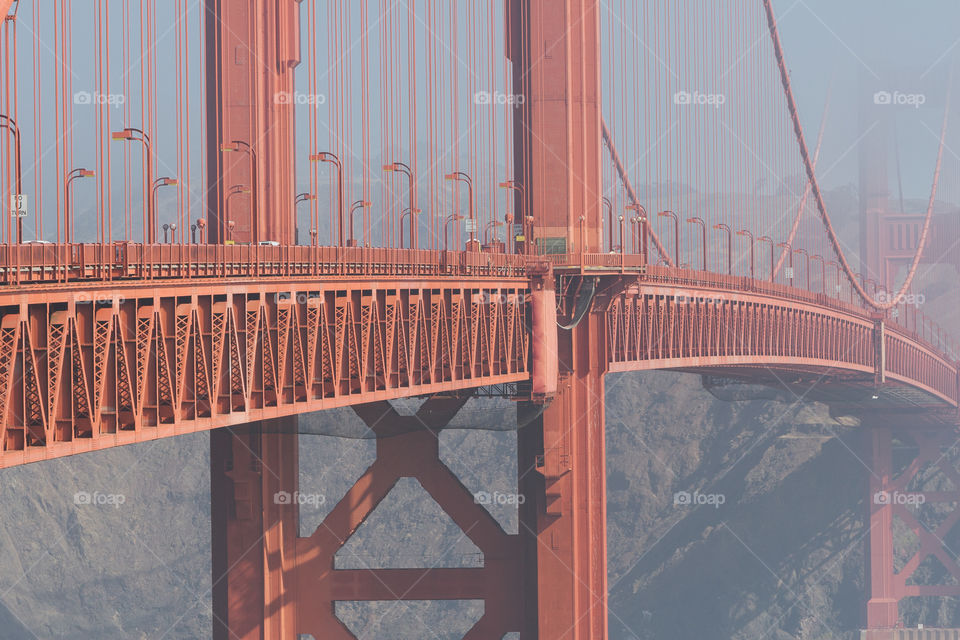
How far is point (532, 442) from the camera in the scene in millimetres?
38531

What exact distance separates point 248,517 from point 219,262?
12827 mm

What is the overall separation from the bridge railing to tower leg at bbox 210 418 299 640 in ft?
17.6

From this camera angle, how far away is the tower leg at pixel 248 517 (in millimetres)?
34344

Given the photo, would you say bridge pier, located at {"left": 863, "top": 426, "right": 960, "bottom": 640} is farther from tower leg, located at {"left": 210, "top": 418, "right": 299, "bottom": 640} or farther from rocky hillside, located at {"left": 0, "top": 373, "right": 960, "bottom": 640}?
tower leg, located at {"left": 210, "top": 418, "right": 299, "bottom": 640}

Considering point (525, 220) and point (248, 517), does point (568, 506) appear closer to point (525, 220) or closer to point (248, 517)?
point (525, 220)

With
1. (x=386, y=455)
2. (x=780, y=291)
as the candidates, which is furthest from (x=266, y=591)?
(x=780, y=291)

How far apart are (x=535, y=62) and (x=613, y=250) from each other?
7.32 m

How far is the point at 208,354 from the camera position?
2095cm

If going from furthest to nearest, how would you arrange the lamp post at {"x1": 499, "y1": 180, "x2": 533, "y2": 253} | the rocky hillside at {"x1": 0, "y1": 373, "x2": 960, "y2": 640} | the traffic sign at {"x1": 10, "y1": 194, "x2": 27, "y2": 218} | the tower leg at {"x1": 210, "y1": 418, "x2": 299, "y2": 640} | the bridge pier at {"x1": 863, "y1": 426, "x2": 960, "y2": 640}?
1. the rocky hillside at {"x1": 0, "y1": 373, "x2": 960, "y2": 640}
2. the bridge pier at {"x1": 863, "y1": 426, "x2": 960, "y2": 640}
3. the lamp post at {"x1": 499, "y1": 180, "x2": 533, "y2": 253}
4. the tower leg at {"x1": 210, "y1": 418, "x2": 299, "y2": 640}
5. the traffic sign at {"x1": 10, "y1": 194, "x2": 27, "y2": 218}

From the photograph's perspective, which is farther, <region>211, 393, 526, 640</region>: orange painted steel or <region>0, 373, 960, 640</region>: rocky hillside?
<region>0, 373, 960, 640</region>: rocky hillside

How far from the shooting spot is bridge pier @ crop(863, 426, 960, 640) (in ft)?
335

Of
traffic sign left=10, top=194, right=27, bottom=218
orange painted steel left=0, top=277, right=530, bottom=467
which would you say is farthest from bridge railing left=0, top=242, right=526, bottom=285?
orange painted steel left=0, top=277, right=530, bottom=467

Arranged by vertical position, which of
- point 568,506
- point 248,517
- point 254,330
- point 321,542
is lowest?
point 321,542

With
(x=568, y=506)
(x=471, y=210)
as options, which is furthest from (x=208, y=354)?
(x=568, y=506)
